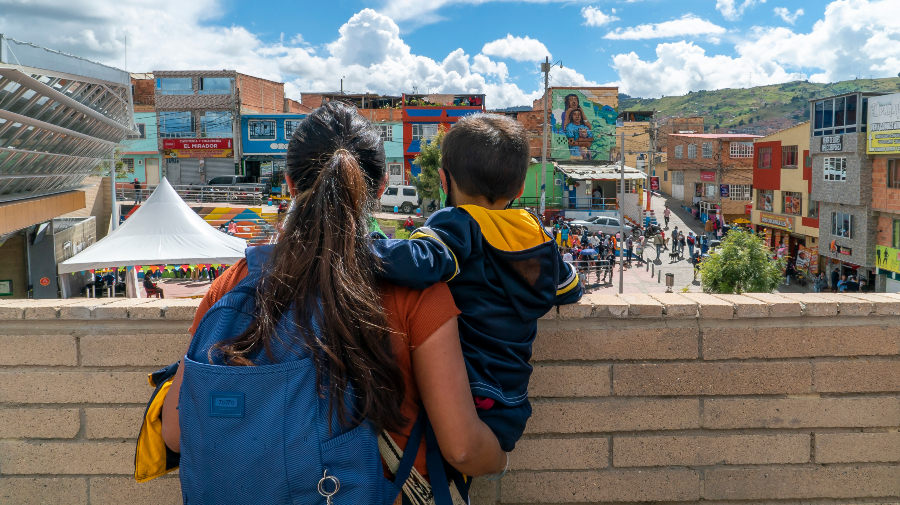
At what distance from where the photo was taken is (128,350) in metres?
3.00

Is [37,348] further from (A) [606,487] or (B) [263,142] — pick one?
(B) [263,142]

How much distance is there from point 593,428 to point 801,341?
1029 mm

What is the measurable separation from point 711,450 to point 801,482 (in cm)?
46

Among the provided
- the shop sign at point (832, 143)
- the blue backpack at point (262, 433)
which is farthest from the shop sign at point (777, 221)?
the blue backpack at point (262, 433)

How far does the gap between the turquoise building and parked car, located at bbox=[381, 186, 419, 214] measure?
14.5 m

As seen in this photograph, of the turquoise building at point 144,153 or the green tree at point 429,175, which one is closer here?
the green tree at point 429,175

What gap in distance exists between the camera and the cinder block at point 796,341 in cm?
300

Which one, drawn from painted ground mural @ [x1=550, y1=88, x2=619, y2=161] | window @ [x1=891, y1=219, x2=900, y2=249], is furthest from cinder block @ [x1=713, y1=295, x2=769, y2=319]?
painted ground mural @ [x1=550, y1=88, x2=619, y2=161]

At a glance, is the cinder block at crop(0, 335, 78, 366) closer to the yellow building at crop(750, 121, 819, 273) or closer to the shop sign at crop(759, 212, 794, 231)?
the yellow building at crop(750, 121, 819, 273)

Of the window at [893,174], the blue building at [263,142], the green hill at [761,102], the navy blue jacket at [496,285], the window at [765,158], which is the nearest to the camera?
the navy blue jacket at [496,285]

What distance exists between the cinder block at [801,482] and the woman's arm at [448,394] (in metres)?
1.90

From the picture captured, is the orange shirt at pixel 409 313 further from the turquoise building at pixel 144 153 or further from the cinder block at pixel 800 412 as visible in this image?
the turquoise building at pixel 144 153

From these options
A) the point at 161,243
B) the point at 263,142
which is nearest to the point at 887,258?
the point at 161,243

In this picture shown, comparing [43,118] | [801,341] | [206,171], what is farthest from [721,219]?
[801,341]
